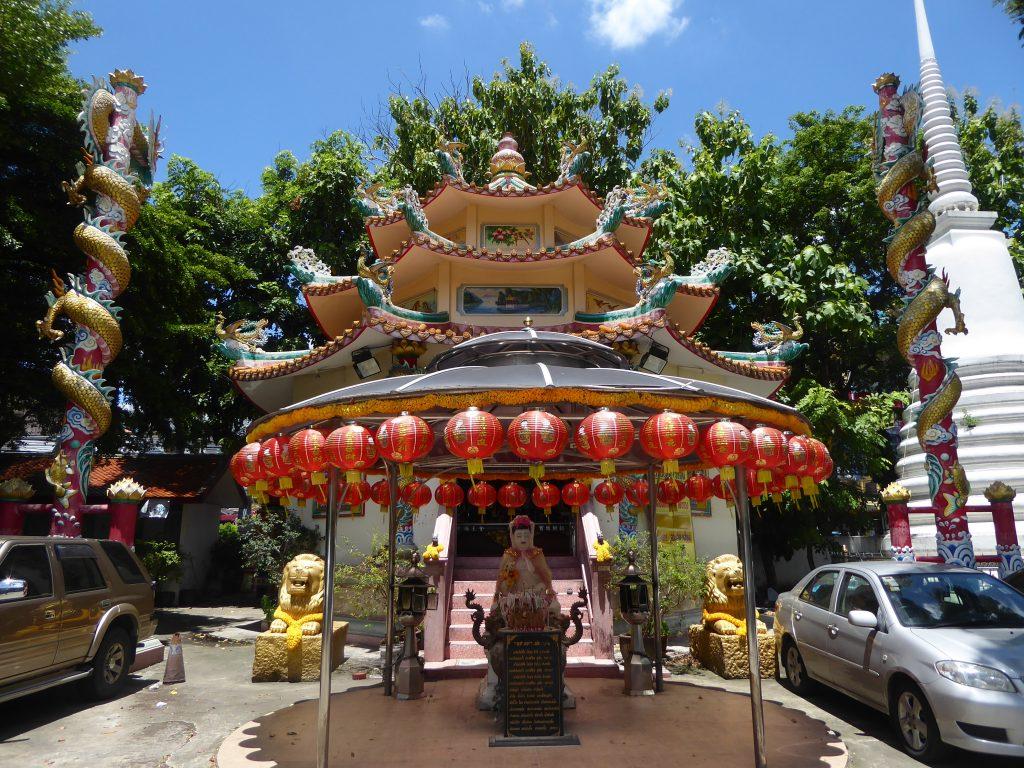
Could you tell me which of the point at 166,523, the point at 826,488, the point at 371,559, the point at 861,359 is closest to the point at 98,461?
the point at 166,523

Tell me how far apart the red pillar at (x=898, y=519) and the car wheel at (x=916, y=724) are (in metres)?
5.68

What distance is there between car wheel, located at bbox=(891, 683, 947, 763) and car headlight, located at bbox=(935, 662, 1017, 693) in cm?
39

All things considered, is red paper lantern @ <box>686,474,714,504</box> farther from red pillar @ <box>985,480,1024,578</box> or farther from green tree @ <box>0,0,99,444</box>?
green tree @ <box>0,0,99,444</box>

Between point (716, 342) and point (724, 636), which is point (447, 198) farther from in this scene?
point (724, 636)

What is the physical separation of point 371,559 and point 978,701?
8899mm

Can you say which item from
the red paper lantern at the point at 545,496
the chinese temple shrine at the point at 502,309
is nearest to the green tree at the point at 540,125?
the chinese temple shrine at the point at 502,309

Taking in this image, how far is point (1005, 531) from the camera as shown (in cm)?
1035

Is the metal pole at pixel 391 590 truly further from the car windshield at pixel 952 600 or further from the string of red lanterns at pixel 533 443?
the car windshield at pixel 952 600

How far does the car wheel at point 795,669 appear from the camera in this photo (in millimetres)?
8398

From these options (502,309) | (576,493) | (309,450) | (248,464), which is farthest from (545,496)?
(502,309)

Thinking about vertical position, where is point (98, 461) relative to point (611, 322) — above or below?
below

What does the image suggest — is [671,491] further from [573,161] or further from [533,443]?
[573,161]

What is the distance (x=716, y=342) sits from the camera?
20141mm

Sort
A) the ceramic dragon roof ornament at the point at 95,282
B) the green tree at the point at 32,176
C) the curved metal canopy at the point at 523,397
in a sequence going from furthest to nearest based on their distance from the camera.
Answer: the green tree at the point at 32,176 < the ceramic dragon roof ornament at the point at 95,282 < the curved metal canopy at the point at 523,397
